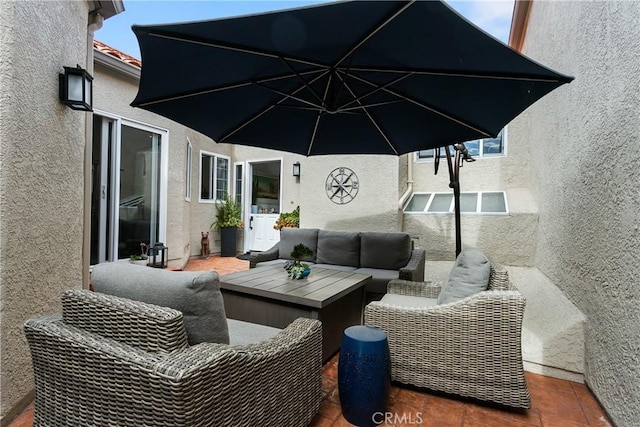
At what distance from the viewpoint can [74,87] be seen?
244 centimetres

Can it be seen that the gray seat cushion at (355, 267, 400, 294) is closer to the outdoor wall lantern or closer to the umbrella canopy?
the umbrella canopy

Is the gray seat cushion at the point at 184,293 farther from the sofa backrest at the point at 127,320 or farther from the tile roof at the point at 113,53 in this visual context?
the tile roof at the point at 113,53

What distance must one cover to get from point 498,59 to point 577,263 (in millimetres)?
2059

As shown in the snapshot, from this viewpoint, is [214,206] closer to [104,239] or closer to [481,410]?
[104,239]

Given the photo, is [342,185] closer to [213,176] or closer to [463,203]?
[463,203]

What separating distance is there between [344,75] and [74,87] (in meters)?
2.14

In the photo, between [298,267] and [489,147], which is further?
[489,147]

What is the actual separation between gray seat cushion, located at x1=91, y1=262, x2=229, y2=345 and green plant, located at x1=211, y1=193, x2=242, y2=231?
6334 mm

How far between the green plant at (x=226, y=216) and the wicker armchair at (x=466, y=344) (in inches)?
238

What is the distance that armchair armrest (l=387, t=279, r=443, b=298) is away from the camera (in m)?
2.97

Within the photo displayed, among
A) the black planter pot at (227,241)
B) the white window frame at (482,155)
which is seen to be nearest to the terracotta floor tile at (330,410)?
the white window frame at (482,155)

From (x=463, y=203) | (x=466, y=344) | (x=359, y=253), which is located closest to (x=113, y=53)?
(x=359, y=253)

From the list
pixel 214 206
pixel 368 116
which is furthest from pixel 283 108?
pixel 214 206

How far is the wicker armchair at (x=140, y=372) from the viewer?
1.15 metres
